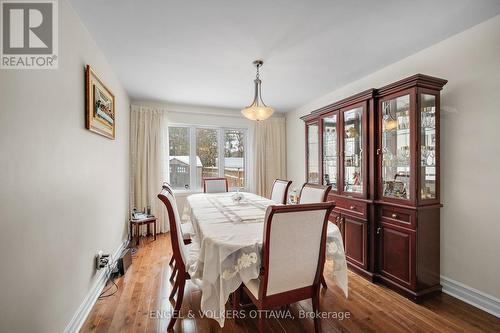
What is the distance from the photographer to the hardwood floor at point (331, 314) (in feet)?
5.70

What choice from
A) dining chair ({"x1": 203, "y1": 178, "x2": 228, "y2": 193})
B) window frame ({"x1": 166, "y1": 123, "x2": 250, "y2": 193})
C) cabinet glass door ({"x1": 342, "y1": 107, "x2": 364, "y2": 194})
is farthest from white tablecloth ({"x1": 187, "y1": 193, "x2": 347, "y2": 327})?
window frame ({"x1": 166, "y1": 123, "x2": 250, "y2": 193})

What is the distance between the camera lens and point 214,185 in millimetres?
3959

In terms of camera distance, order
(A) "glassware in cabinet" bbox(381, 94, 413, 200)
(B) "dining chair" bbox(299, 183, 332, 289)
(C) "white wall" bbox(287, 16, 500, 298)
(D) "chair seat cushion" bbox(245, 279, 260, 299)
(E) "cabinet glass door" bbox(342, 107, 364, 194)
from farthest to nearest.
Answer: (E) "cabinet glass door" bbox(342, 107, 364, 194)
(B) "dining chair" bbox(299, 183, 332, 289)
(A) "glassware in cabinet" bbox(381, 94, 413, 200)
(C) "white wall" bbox(287, 16, 500, 298)
(D) "chair seat cushion" bbox(245, 279, 260, 299)

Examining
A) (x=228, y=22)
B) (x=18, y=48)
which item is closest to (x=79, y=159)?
(x=18, y=48)

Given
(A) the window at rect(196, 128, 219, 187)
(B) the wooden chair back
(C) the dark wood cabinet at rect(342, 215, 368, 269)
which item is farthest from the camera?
(A) the window at rect(196, 128, 219, 187)

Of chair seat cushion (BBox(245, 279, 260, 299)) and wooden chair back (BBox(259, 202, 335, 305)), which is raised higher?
wooden chair back (BBox(259, 202, 335, 305))

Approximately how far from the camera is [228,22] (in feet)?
6.22

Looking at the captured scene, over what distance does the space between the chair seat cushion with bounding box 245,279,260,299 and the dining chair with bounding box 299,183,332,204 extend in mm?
1193

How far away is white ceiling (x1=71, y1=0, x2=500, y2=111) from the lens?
1.72 metres

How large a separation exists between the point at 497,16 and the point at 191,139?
4271 mm

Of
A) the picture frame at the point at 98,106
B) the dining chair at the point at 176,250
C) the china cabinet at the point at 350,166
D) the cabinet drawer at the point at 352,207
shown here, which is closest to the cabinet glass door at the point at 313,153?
the china cabinet at the point at 350,166

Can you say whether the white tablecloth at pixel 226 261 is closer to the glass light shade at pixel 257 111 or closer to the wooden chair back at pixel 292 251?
the wooden chair back at pixel 292 251

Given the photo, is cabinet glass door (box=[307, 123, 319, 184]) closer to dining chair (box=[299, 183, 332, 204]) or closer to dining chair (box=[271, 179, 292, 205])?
dining chair (box=[271, 179, 292, 205])

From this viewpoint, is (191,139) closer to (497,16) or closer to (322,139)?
(322,139)
